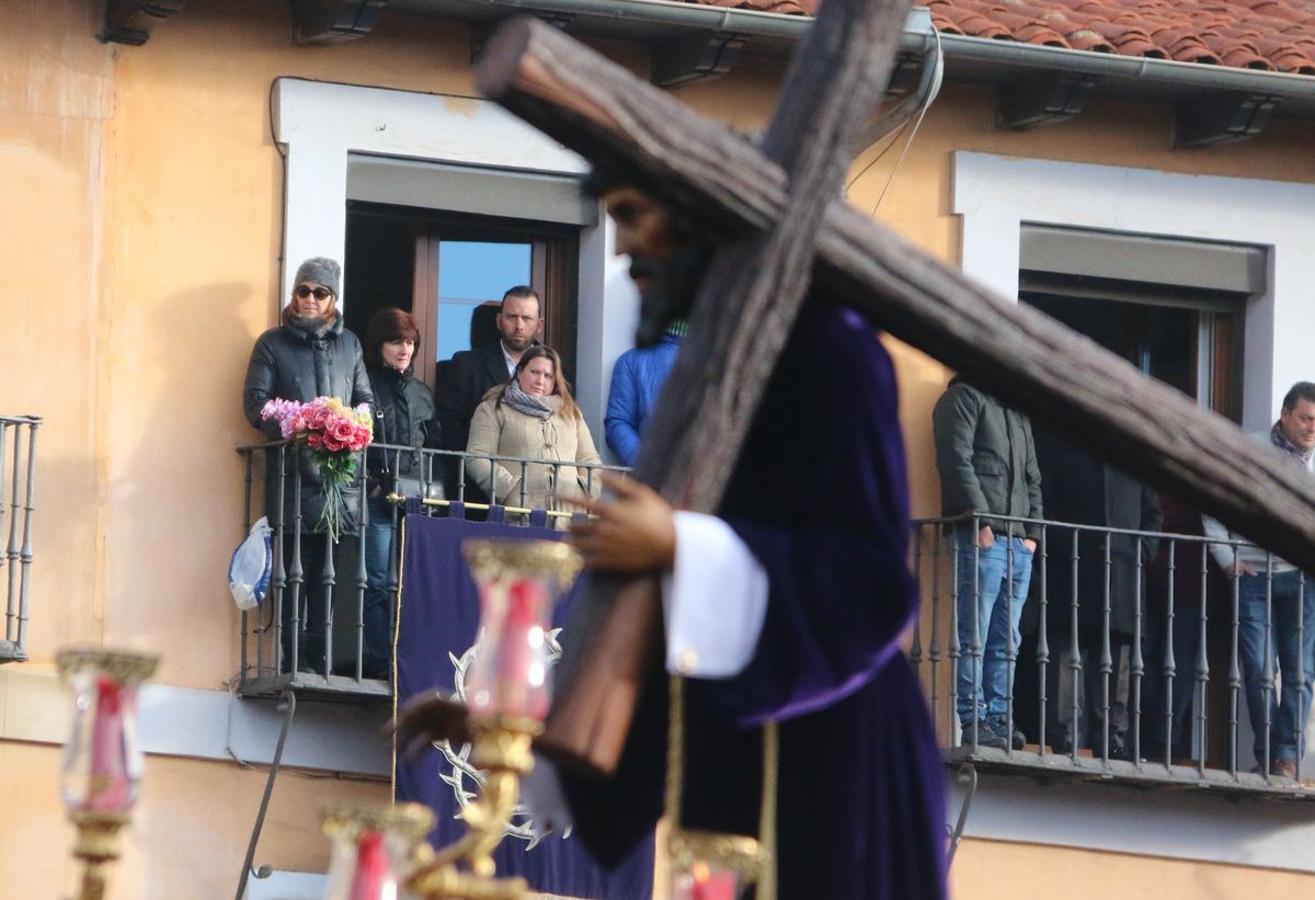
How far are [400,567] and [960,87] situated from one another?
3.56 m

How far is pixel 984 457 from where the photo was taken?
14.2 m

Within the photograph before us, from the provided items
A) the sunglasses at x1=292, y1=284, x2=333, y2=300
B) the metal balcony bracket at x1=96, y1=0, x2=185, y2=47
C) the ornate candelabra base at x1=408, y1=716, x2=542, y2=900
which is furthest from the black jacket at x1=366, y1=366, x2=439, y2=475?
the ornate candelabra base at x1=408, y1=716, x2=542, y2=900

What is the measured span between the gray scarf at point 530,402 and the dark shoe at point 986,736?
2.29 m

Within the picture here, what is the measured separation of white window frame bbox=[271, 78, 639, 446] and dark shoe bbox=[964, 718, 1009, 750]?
2.00 m

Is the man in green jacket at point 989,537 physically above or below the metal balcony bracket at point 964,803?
above

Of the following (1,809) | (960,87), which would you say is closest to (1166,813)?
(960,87)

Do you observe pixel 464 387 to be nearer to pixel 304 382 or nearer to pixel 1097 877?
pixel 304 382

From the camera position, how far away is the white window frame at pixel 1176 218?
14812 millimetres

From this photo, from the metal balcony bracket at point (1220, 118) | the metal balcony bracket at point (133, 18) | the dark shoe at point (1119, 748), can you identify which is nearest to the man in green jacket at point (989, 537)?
the dark shoe at point (1119, 748)

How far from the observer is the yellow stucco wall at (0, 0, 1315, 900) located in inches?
526

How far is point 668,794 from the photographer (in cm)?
552

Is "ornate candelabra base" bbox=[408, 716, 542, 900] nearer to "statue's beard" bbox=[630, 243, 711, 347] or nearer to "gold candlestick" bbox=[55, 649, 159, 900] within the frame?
"gold candlestick" bbox=[55, 649, 159, 900]

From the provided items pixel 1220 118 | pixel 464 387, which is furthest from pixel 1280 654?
pixel 464 387

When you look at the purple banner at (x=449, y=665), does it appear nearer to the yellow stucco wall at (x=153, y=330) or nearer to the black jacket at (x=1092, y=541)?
the yellow stucco wall at (x=153, y=330)
